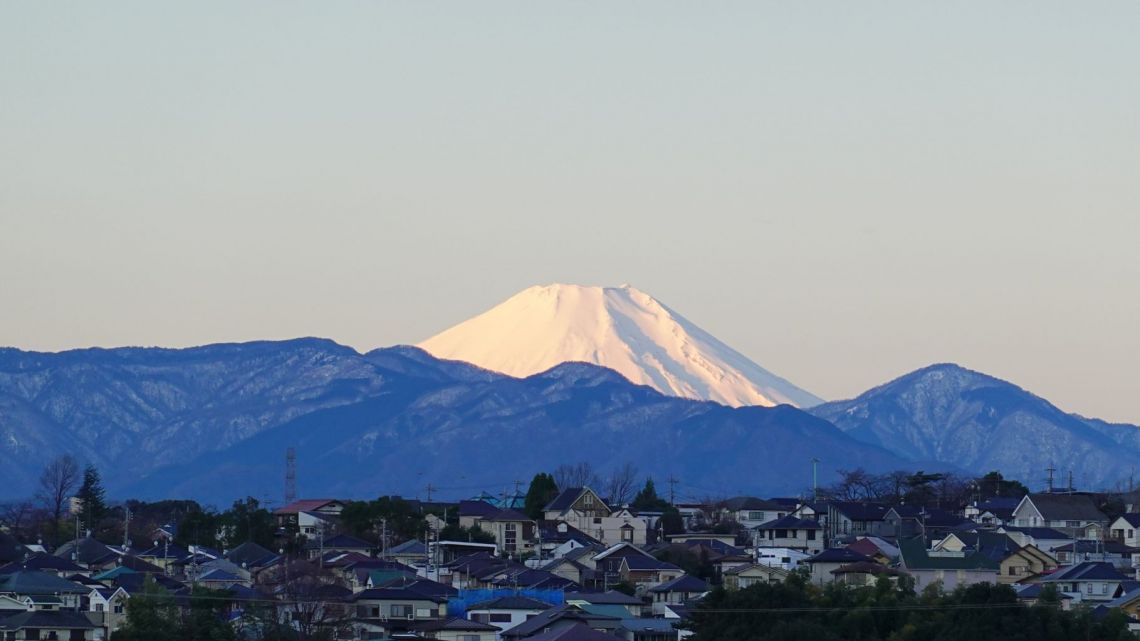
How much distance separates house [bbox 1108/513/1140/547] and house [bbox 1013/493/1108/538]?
0.97 m

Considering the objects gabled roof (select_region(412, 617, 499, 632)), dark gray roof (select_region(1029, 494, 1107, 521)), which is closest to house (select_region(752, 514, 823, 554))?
dark gray roof (select_region(1029, 494, 1107, 521))

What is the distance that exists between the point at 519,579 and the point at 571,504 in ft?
65.3

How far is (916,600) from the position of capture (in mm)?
47906

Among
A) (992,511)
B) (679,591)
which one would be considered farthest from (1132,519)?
(679,591)

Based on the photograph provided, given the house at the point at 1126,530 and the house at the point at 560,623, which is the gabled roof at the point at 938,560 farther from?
the house at the point at 1126,530

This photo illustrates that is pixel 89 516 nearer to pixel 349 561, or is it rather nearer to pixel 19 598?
pixel 349 561

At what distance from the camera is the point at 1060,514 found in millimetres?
76875

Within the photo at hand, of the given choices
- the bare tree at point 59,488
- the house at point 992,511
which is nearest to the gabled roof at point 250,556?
the bare tree at point 59,488

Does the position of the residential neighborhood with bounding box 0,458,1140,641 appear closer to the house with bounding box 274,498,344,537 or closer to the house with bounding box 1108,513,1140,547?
the house with bounding box 1108,513,1140,547

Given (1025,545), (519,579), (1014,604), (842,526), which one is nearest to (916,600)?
(1014,604)

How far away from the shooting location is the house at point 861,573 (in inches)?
2221

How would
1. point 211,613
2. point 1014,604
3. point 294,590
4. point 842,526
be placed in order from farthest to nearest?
point 842,526, point 294,590, point 211,613, point 1014,604

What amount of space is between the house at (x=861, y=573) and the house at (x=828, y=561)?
511 millimetres

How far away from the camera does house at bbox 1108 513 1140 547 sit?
7244 cm
